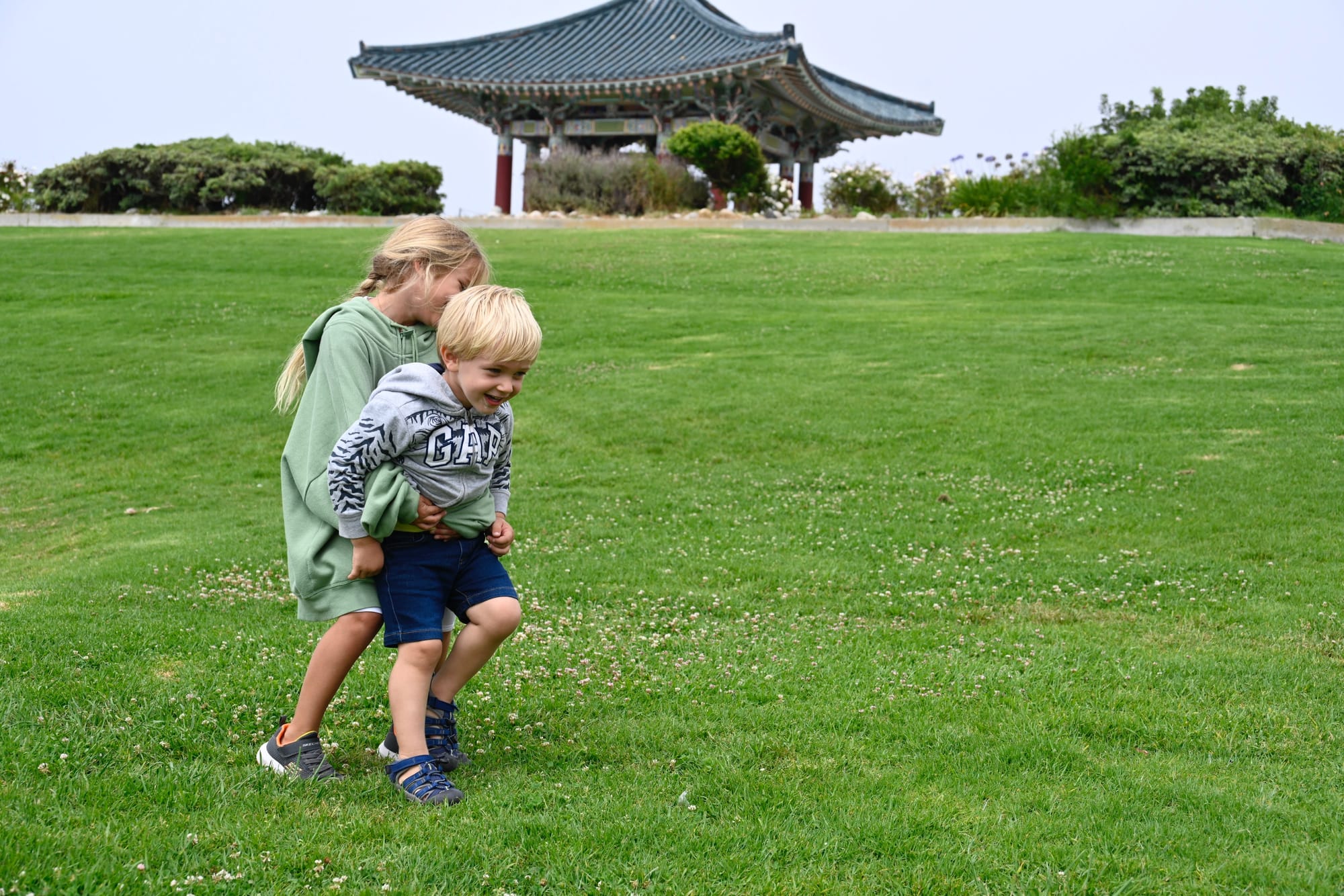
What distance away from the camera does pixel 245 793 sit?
381 cm

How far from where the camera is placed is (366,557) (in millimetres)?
3885

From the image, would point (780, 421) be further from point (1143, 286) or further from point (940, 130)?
point (940, 130)

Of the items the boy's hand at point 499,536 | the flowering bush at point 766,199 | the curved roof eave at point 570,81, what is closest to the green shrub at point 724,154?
the flowering bush at point 766,199

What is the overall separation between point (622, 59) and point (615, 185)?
22.5 ft

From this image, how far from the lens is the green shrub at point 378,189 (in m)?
39.4

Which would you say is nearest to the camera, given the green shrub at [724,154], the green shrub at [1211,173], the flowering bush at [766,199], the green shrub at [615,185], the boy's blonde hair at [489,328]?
the boy's blonde hair at [489,328]

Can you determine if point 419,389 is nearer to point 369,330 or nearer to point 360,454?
point 360,454

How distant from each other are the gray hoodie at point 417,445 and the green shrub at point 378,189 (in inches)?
1444

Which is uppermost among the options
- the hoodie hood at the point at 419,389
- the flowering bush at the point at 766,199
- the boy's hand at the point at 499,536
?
the flowering bush at the point at 766,199

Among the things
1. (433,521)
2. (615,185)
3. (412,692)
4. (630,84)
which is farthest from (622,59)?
(412,692)

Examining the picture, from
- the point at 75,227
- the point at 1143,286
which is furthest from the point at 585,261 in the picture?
the point at 75,227

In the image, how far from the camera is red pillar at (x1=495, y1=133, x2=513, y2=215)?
41.7 m

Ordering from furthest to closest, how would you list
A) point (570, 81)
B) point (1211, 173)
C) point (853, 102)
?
point (853, 102) → point (570, 81) → point (1211, 173)

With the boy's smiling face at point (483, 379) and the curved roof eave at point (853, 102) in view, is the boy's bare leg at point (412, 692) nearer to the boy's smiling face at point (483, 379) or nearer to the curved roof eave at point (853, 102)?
the boy's smiling face at point (483, 379)
